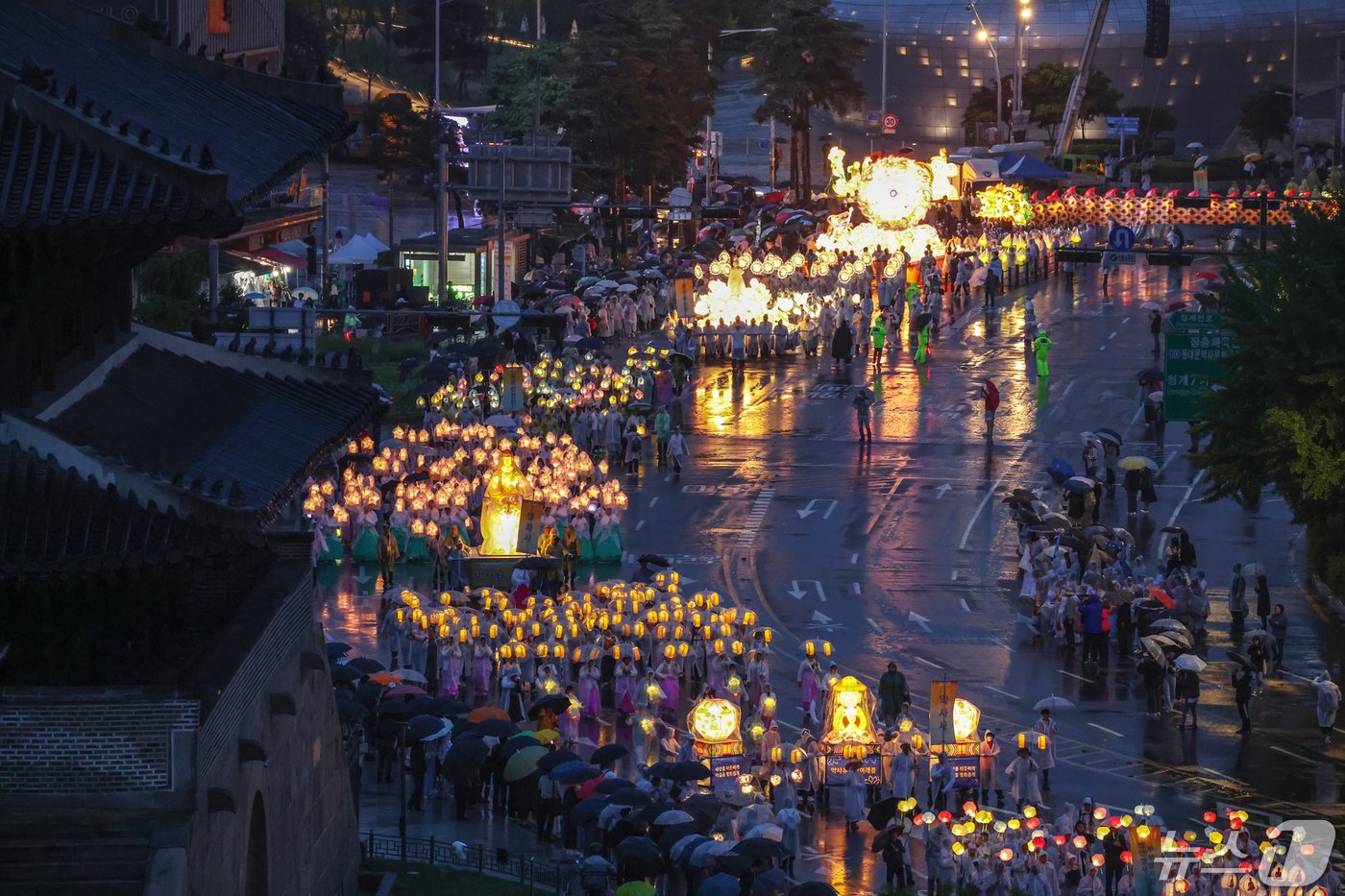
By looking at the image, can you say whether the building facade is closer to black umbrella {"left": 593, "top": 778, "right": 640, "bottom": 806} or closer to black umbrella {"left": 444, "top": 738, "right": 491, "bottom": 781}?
black umbrella {"left": 444, "top": 738, "right": 491, "bottom": 781}

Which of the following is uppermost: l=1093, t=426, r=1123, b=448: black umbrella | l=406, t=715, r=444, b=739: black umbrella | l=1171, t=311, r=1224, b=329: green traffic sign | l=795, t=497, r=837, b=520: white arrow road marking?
l=1171, t=311, r=1224, b=329: green traffic sign

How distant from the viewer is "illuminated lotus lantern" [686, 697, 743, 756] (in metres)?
30.3

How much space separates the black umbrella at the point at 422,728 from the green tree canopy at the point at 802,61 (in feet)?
254

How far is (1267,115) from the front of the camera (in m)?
113

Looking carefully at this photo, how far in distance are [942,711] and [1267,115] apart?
288ft

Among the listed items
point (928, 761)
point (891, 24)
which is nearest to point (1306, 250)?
point (928, 761)

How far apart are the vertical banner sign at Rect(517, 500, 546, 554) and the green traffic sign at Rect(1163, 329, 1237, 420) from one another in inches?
459

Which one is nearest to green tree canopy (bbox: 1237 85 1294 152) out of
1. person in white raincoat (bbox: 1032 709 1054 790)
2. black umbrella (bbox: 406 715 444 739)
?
person in white raincoat (bbox: 1032 709 1054 790)

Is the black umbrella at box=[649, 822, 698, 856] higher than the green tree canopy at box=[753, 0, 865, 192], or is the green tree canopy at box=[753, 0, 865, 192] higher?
the green tree canopy at box=[753, 0, 865, 192]

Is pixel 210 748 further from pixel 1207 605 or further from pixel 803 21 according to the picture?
pixel 803 21

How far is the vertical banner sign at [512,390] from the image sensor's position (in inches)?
2082

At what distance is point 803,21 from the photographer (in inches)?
4126

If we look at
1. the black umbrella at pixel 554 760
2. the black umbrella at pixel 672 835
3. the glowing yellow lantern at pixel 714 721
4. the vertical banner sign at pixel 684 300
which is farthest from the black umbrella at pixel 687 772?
the vertical banner sign at pixel 684 300

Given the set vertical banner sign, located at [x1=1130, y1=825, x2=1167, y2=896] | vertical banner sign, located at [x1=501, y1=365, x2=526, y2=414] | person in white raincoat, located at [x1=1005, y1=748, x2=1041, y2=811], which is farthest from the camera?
vertical banner sign, located at [x1=501, y1=365, x2=526, y2=414]
